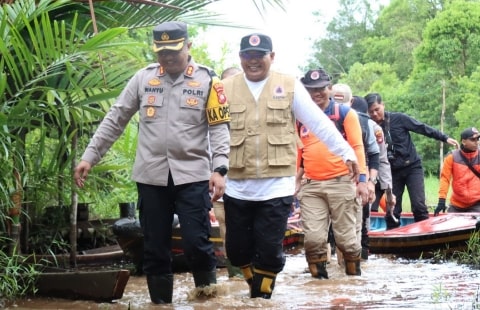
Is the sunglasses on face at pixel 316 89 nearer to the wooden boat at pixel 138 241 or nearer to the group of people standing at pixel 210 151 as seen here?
the group of people standing at pixel 210 151

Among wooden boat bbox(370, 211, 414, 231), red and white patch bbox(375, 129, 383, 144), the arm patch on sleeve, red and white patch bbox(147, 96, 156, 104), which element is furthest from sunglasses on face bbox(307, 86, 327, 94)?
wooden boat bbox(370, 211, 414, 231)

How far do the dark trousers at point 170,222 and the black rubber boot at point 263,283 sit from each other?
0.30 meters

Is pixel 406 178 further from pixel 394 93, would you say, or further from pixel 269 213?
pixel 394 93

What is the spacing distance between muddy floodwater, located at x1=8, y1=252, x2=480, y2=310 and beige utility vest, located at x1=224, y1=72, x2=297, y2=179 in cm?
87

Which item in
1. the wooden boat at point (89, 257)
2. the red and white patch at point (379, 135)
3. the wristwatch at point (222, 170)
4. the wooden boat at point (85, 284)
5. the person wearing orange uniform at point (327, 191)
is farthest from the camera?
the red and white patch at point (379, 135)

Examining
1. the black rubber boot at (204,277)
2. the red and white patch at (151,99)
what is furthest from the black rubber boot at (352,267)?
the red and white patch at (151,99)

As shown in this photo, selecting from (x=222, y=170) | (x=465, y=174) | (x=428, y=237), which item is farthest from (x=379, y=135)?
(x=222, y=170)

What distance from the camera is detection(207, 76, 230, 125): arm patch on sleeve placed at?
5.70m

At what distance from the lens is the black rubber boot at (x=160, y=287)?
5918 millimetres

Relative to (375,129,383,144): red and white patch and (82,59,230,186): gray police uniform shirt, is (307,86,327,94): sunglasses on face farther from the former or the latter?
(375,129,383,144): red and white patch

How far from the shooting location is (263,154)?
19.3 feet

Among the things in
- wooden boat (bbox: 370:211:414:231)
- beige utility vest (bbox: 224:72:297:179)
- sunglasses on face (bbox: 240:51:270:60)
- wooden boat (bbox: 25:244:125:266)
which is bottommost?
wooden boat (bbox: 370:211:414:231)

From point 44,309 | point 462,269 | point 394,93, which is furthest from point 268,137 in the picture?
point 394,93

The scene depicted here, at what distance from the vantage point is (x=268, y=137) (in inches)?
232
